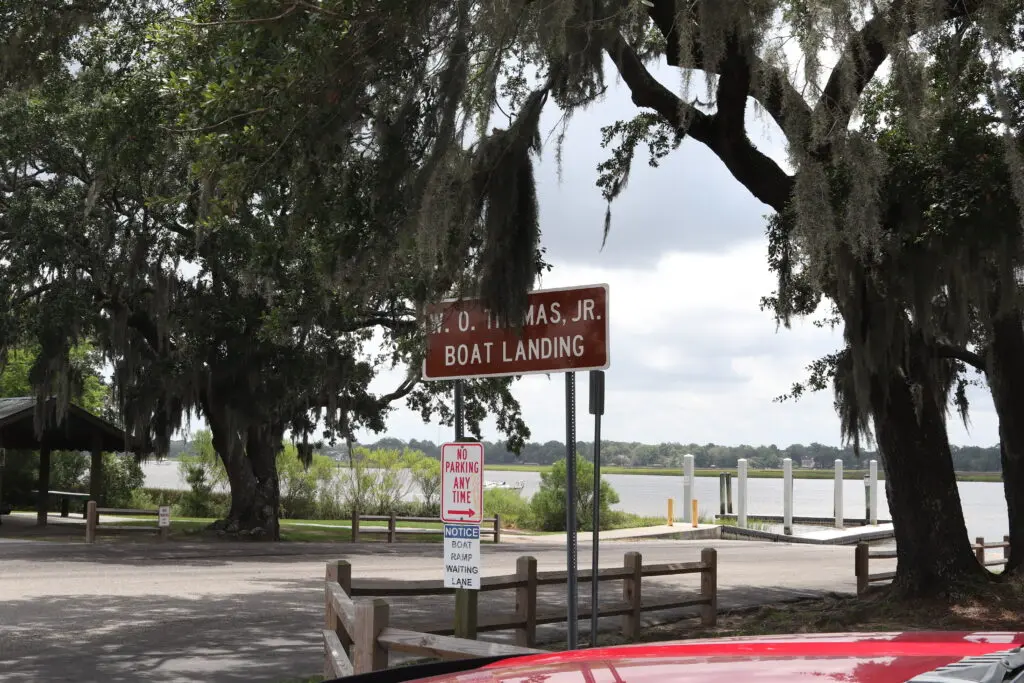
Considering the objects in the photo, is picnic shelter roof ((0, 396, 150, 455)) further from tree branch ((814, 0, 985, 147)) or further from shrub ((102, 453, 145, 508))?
tree branch ((814, 0, 985, 147))

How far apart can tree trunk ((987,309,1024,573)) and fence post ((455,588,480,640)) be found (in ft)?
32.4

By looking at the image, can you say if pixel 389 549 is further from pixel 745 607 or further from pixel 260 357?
pixel 745 607

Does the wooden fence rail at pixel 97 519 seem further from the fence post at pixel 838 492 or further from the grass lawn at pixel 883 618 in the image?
the fence post at pixel 838 492

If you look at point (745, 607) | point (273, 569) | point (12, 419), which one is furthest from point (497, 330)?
point (12, 419)

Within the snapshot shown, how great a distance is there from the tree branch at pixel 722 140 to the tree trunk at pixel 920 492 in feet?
8.67

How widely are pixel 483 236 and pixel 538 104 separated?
1.79 meters

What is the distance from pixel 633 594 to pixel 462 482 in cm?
577

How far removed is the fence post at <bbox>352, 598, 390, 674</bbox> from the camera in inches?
211

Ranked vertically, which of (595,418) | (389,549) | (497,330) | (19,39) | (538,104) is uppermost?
(19,39)

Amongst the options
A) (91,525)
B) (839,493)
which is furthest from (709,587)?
(839,493)

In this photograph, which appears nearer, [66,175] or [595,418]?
[595,418]

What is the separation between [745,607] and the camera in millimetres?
14727

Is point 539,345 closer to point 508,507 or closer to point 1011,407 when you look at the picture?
point 1011,407

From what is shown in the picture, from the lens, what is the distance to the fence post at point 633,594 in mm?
11820
